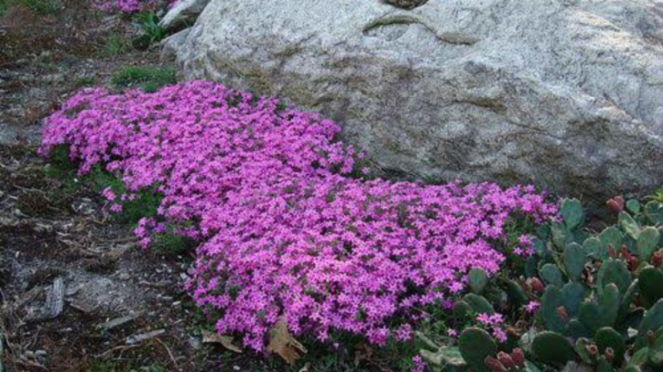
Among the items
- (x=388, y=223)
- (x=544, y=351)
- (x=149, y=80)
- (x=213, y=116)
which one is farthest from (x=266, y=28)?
(x=544, y=351)

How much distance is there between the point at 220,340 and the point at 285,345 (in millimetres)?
520

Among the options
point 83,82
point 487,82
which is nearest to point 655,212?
point 487,82

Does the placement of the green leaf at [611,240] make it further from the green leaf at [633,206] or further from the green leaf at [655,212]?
the green leaf at [633,206]

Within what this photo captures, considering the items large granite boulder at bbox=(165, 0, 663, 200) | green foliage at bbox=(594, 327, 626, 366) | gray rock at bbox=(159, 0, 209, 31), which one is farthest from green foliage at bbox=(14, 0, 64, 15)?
green foliage at bbox=(594, 327, 626, 366)

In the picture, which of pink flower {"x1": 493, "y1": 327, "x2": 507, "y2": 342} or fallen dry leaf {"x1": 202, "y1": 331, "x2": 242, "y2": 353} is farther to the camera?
fallen dry leaf {"x1": 202, "y1": 331, "x2": 242, "y2": 353}

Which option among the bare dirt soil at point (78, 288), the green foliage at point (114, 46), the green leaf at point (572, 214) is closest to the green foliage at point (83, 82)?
the bare dirt soil at point (78, 288)

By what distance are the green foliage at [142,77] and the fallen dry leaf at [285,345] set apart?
16.1 feet

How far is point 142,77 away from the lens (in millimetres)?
9094

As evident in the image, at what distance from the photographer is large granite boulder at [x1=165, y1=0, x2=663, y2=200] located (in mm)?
5664

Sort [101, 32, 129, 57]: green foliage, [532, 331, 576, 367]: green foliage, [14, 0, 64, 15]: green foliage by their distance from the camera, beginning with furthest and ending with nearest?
[14, 0, 64, 15]: green foliage
[101, 32, 129, 57]: green foliage
[532, 331, 576, 367]: green foliage

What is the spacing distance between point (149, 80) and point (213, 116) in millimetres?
2325

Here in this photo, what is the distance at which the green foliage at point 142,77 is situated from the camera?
8.90 metres

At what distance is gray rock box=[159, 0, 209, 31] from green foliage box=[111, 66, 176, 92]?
4.84ft

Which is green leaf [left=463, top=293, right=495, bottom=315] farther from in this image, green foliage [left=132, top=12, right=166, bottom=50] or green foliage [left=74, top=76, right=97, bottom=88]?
green foliage [left=132, top=12, right=166, bottom=50]
